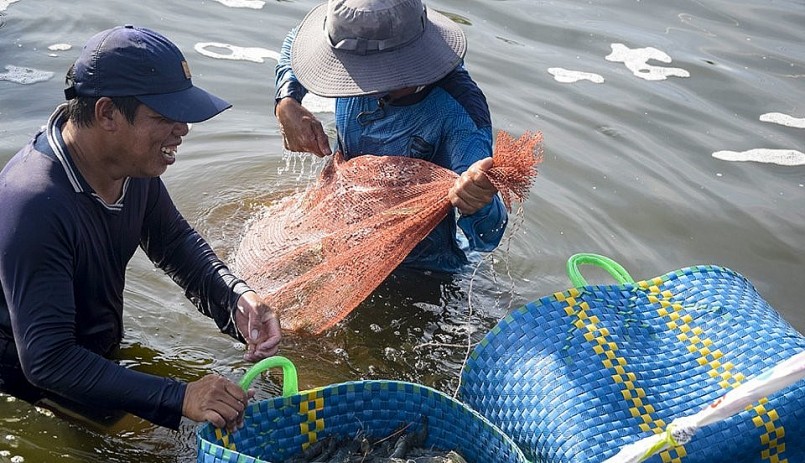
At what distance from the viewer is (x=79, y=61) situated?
2887 mm

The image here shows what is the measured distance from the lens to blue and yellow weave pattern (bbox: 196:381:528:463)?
8.90ft

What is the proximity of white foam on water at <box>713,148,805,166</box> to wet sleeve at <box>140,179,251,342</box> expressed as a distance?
3796mm

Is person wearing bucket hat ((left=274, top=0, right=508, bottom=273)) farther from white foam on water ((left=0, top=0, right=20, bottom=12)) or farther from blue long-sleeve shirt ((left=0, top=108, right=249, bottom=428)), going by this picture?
white foam on water ((left=0, top=0, right=20, bottom=12))

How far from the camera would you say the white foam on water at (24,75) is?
250 inches

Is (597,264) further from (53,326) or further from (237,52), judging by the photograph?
(237,52)

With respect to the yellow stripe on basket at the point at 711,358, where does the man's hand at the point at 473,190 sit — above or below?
above

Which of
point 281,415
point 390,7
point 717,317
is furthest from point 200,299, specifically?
point 717,317

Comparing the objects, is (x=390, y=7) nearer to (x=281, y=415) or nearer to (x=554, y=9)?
(x=281, y=415)

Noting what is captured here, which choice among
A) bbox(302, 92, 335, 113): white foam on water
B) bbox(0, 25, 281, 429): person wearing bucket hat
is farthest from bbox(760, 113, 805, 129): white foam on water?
bbox(0, 25, 281, 429): person wearing bucket hat

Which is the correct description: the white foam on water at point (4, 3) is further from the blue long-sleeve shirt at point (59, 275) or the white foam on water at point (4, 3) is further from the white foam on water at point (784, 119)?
the white foam on water at point (784, 119)

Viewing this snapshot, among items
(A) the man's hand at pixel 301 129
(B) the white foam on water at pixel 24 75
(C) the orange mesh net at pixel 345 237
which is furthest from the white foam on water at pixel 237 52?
(C) the orange mesh net at pixel 345 237

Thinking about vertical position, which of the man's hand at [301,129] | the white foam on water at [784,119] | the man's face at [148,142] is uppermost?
the man's face at [148,142]

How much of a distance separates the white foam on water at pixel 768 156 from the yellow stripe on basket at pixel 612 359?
11.7 feet

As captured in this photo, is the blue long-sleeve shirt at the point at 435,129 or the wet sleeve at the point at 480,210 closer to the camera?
the wet sleeve at the point at 480,210
